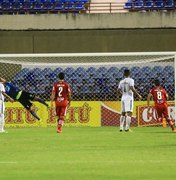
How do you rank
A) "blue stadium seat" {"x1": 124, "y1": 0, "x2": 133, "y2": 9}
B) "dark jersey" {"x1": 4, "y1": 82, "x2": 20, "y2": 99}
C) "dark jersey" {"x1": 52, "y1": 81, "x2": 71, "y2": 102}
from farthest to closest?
"blue stadium seat" {"x1": 124, "y1": 0, "x2": 133, "y2": 9}, "dark jersey" {"x1": 4, "y1": 82, "x2": 20, "y2": 99}, "dark jersey" {"x1": 52, "y1": 81, "x2": 71, "y2": 102}

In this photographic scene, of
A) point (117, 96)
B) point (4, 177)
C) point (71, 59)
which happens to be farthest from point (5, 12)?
point (4, 177)

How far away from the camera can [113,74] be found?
31734 mm

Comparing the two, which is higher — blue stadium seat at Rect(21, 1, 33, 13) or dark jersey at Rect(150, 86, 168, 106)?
blue stadium seat at Rect(21, 1, 33, 13)

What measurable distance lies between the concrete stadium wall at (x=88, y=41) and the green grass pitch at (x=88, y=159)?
57.3 ft

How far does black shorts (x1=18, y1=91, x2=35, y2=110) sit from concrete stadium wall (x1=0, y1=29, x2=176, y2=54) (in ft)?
30.3

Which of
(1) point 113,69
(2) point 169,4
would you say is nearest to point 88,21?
(2) point 169,4

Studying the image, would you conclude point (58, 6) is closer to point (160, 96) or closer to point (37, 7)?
point (37, 7)

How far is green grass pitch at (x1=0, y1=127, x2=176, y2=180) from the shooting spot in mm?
11422

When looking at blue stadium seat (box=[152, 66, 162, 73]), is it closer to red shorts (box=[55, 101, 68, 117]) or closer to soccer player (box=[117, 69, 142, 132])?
soccer player (box=[117, 69, 142, 132])

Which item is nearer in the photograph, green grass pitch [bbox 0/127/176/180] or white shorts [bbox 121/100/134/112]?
green grass pitch [bbox 0/127/176/180]

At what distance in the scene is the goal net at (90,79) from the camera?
30234 millimetres

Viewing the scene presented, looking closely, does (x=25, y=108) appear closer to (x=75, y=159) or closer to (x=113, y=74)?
(x=113, y=74)

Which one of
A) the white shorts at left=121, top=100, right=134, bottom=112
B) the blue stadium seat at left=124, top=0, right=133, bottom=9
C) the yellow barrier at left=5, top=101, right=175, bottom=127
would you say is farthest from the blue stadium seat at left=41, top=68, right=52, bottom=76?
the blue stadium seat at left=124, top=0, right=133, bottom=9

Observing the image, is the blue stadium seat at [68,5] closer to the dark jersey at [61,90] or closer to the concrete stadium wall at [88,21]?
the concrete stadium wall at [88,21]
